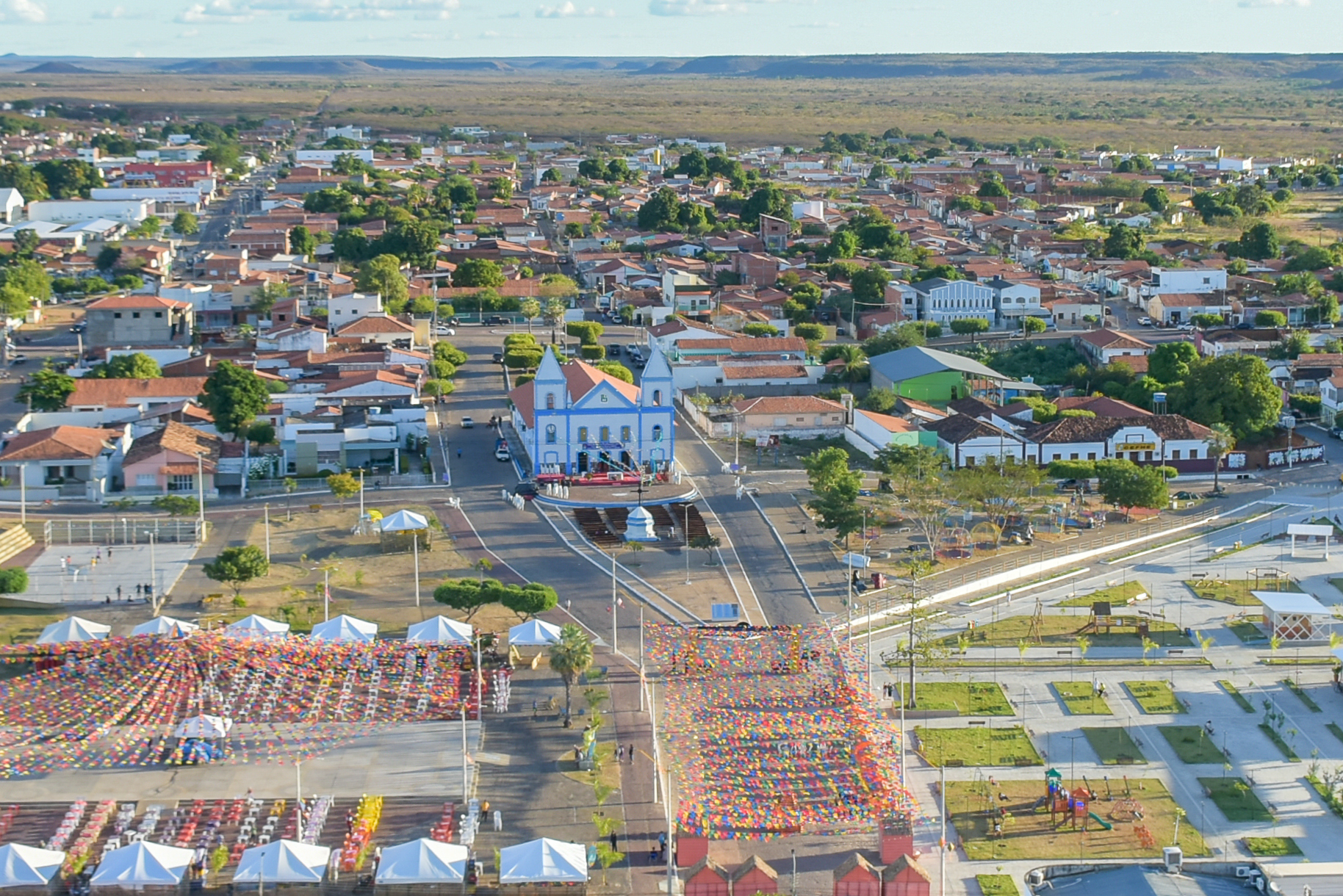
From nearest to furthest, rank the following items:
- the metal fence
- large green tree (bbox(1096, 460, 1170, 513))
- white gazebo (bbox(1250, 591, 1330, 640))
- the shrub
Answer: white gazebo (bbox(1250, 591, 1330, 640)) → the shrub → the metal fence → large green tree (bbox(1096, 460, 1170, 513))

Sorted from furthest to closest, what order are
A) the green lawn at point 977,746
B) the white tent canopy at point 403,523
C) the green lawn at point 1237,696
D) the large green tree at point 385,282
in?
the large green tree at point 385,282 < the white tent canopy at point 403,523 < the green lawn at point 1237,696 < the green lawn at point 977,746

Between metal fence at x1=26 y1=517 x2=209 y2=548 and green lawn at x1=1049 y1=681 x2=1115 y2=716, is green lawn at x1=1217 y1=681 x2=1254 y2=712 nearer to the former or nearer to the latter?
green lawn at x1=1049 y1=681 x2=1115 y2=716

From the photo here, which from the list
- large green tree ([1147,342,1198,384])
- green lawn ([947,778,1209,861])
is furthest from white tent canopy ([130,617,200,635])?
→ large green tree ([1147,342,1198,384])

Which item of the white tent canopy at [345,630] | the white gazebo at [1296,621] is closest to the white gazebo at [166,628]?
the white tent canopy at [345,630]

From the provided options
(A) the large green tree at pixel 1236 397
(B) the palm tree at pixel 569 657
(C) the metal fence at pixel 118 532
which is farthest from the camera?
(A) the large green tree at pixel 1236 397

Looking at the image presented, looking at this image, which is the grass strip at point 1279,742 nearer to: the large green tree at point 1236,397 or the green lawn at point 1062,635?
the green lawn at point 1062,635

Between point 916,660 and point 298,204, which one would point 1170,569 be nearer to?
point 916,660
